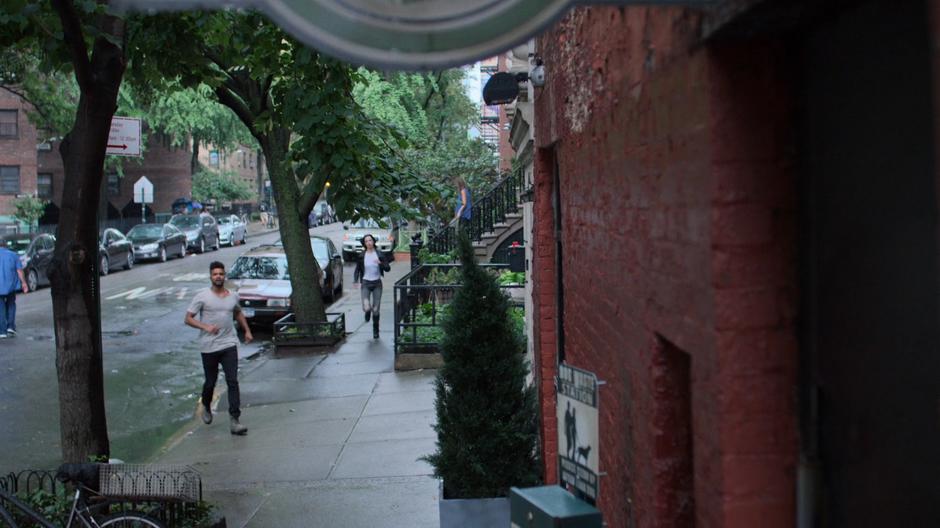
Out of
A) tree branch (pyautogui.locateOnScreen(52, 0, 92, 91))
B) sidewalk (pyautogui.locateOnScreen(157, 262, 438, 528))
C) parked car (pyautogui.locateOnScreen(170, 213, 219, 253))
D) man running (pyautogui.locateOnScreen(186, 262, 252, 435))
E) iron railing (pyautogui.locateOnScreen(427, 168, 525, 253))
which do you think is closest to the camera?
tree branch (pyautogui.locateOnScreen(52, 0, 92, 91))

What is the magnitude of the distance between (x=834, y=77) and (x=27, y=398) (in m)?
13.4

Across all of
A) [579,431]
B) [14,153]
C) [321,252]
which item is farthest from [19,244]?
[579,431]

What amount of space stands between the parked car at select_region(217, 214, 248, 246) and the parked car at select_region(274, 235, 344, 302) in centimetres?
2297

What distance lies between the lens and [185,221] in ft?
150

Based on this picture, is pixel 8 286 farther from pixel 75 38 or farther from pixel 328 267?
pixel 75 38

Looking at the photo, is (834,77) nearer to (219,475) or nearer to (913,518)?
(913,518)

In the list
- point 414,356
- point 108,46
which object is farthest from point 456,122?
point 108,46

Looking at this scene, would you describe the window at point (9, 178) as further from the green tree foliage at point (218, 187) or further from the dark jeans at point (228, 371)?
the dark jeans at point (228, 371)

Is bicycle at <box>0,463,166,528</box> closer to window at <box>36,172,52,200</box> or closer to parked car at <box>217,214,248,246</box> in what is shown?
parked car at <box>217,214,248,246</box>

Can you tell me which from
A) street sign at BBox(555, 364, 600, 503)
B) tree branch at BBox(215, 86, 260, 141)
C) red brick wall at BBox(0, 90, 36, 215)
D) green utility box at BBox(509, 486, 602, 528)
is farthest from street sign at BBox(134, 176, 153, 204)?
green utility box at BBox(509, 486, 602, 528)

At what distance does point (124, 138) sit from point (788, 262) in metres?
8.57

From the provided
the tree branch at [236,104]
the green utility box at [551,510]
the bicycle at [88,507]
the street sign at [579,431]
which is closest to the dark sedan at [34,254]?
the tree branch at [236,104]

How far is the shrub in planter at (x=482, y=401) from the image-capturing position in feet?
23.2

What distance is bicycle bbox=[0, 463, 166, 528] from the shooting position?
6793 millimetres
